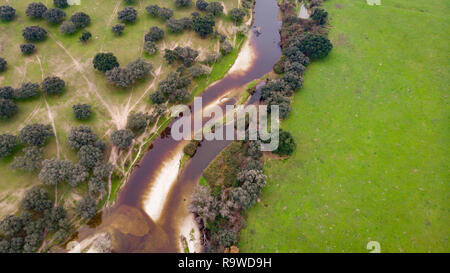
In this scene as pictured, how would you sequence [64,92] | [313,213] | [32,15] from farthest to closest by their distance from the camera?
[32,15] < [64,92] < [313,213]

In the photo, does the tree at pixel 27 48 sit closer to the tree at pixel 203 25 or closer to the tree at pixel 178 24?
the tree at pixel 178 24

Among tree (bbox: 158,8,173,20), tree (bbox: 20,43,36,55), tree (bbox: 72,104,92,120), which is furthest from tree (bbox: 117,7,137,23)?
tree (bbox: 72,104,92,120)

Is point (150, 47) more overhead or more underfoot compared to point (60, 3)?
more underfoot

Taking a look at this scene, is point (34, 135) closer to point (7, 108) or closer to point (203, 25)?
point (7, 108)

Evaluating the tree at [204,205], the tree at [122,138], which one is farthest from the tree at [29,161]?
the tree at [204,205]

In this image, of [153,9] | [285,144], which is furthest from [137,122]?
[153,9]
